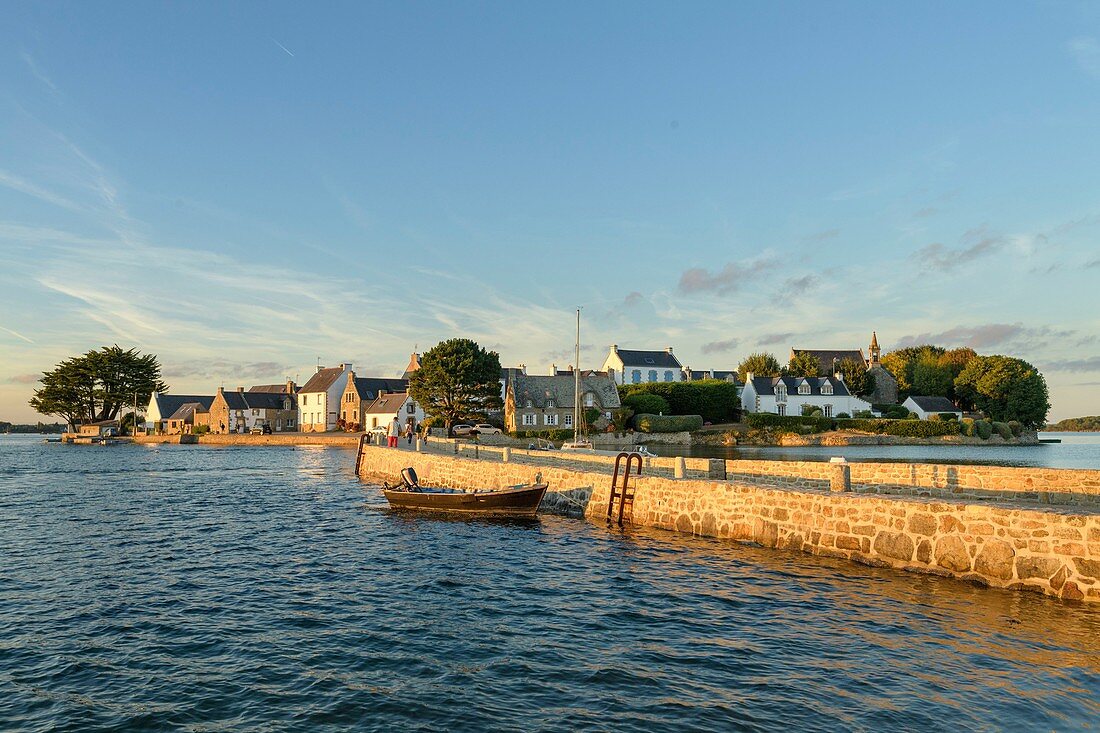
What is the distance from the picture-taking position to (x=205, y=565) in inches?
750

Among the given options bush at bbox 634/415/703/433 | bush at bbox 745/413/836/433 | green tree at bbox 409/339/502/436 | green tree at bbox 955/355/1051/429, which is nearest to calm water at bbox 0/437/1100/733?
green tree at bbox 409/339/502/436

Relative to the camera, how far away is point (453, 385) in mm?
82250

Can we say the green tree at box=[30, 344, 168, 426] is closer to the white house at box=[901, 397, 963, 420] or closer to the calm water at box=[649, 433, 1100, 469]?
the calm water at box=[649, 433, 1100, 469]

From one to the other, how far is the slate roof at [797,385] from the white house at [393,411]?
5731 cm

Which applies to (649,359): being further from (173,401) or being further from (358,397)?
(173,401)

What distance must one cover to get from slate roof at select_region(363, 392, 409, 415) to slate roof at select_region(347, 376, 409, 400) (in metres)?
5.94

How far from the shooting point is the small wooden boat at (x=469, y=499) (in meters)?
26.3

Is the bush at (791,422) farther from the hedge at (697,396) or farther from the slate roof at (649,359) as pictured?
the slate roof at (649,359)

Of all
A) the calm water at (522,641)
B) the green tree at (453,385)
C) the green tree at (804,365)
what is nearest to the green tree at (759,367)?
the green tree at (804,365)

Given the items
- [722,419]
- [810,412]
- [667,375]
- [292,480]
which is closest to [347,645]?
[292,480]

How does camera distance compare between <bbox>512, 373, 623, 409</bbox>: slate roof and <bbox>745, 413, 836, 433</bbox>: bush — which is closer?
<bbox>512, 373, 623, 409</bbox>: slate roof

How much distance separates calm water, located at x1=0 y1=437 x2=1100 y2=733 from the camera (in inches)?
357

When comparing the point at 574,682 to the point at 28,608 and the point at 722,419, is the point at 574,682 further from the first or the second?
the point at 722,419

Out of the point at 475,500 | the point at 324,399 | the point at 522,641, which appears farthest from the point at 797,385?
the point at 522,641
